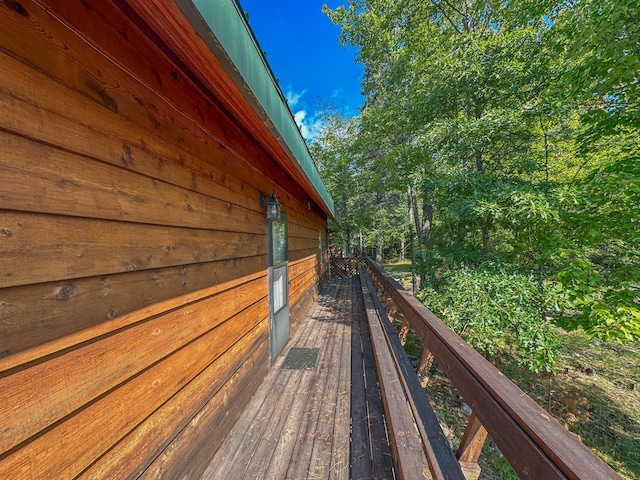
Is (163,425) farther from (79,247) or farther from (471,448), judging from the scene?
(471,448)

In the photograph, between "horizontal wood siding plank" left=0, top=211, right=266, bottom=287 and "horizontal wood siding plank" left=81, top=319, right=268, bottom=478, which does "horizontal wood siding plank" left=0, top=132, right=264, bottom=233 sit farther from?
"horizontal wood siding plank" left=81, top=319, right=268, bottom=478

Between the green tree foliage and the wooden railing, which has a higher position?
the green tree foliage

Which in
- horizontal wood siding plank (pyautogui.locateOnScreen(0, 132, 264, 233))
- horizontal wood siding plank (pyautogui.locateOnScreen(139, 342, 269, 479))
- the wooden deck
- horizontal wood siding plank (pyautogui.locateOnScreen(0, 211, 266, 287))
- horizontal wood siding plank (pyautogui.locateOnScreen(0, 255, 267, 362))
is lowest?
the wooden deck

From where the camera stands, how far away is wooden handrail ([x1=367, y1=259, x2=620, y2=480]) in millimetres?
655

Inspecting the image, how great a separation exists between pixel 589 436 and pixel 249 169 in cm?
623

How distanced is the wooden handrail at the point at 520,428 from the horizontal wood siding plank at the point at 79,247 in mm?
1557

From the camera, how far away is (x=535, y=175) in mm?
5695

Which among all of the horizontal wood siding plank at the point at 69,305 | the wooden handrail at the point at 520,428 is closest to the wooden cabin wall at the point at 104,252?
the horizontal wood siding plank at the point at 69,305

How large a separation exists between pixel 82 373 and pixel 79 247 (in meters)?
0.44

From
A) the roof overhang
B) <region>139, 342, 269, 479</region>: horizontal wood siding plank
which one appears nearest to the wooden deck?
<region>139, 342, 269, 479</region>: horizontal wood siding plank

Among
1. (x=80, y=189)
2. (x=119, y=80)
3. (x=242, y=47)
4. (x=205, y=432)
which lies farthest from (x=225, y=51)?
(x=205, y=432)

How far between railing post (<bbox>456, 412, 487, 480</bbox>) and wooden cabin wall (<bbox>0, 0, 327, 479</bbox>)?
1.50m

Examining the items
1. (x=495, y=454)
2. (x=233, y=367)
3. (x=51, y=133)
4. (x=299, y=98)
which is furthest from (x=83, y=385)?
(x=299, y=98)

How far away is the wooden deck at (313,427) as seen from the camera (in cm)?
158
